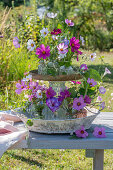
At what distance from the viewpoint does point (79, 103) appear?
161 centimetres

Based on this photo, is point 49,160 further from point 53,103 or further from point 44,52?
point 44,52

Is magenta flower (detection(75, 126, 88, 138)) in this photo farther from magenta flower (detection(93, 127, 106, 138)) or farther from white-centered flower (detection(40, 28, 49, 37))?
white-centered flower (detection(40, 28, 49, 37))

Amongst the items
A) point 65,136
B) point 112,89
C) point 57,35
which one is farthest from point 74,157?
point 112,89

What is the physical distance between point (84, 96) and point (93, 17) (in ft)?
33.5

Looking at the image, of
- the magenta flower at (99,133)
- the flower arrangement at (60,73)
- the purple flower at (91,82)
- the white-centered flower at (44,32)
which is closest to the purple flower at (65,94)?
the flower arrangement at (60,73)

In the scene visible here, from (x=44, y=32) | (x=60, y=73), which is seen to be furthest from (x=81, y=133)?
(x=44, y=32)

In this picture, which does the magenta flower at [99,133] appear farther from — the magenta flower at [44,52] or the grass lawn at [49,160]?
the grass lawn at [49,160]

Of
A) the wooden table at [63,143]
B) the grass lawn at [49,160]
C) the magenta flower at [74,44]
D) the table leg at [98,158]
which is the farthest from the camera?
the grass lawn at [49,160]

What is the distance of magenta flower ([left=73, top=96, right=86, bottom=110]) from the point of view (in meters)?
1.60

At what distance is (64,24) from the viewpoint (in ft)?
6.00

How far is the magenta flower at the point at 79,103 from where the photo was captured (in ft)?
5.25

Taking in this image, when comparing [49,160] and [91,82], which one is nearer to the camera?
[91,82]

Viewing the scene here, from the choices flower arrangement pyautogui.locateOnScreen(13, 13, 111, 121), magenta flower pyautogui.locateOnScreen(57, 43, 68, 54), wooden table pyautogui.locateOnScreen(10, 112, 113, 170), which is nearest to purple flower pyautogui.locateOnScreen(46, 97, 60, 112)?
flower arrangement pyautogui.locateOnScreen(13, 13, 111, 121)

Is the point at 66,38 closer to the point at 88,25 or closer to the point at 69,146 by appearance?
the point at 69,146
